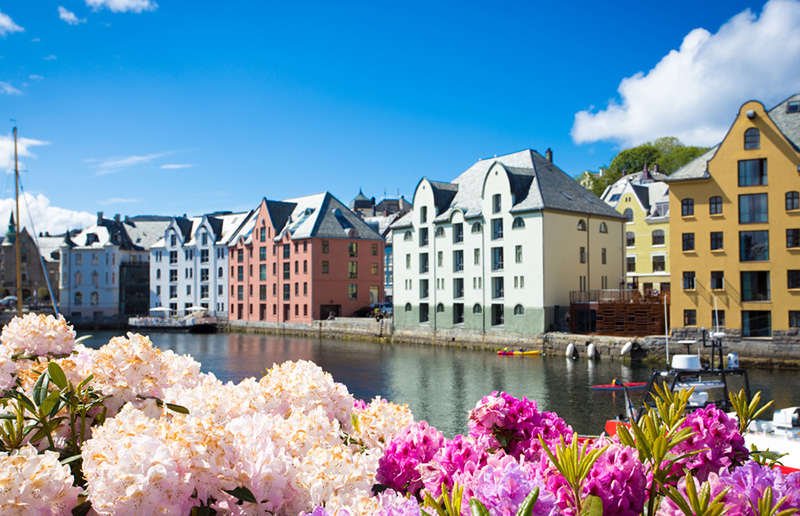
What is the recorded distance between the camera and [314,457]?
356cm

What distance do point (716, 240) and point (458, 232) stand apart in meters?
23.8

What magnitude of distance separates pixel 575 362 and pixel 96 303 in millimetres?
81119

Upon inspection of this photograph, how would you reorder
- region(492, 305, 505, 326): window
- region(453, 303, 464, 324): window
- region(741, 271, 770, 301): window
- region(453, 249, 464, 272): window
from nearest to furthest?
region(741, 271, 770, 301): window
region(492, 305, 505, 326): window
region(453, 303, 464, 324): window
region(453, 249, 464, 272): window

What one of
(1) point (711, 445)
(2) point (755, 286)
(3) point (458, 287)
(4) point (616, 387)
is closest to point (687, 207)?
(2) point (755, 286)

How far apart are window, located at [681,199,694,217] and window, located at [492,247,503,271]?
639 inches

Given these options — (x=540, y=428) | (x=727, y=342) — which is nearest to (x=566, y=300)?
(x=727, y=342)

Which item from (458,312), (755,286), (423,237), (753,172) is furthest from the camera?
(423,237)

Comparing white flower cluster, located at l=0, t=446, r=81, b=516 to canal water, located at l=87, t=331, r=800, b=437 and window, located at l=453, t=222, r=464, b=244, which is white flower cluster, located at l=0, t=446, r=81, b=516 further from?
window, located at l=453, t=222, r=464, b=244

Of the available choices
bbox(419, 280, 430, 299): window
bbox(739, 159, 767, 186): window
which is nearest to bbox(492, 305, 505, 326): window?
bbox(419, 280, 430, 299): window

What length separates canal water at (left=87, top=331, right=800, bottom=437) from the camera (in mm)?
28719

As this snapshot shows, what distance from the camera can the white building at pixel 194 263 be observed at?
3548 inches

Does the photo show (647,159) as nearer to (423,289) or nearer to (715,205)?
(423,289)

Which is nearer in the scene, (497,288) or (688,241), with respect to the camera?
(688,241)

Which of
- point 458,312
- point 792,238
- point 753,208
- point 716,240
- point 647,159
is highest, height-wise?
point 647,159
